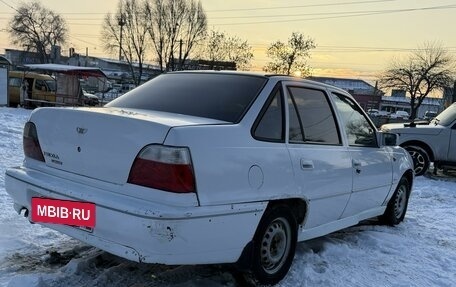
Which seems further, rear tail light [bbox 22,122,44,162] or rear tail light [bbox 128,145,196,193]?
rear tail light [bbox 22,122,44,162]

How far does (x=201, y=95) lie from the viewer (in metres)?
3.85

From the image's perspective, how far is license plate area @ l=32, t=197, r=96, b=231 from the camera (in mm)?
3070

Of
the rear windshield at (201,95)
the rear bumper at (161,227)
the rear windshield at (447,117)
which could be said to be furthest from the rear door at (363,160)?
the rear windshield at (447,117)

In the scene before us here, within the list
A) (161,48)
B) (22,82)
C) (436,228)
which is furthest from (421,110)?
(436,228)

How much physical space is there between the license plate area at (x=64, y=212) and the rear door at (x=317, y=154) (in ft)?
5.00

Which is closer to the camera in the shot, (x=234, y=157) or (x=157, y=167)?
(x=157, y=167)

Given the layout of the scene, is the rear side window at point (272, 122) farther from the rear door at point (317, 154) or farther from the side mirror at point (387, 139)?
the side mirror at point (387, 139)

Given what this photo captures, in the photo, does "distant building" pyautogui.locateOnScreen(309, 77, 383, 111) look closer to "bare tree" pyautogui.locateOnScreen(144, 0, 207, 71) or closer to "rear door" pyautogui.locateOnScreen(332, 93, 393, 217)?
"bare tree" pyautogui.locateOnScreen(144, 0, 207, 71)

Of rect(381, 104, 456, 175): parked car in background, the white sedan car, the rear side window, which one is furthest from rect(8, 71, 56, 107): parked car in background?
the rear side window

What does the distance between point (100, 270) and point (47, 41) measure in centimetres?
7449

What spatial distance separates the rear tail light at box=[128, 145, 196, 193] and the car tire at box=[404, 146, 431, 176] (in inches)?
360

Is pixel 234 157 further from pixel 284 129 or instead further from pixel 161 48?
pixel 161 48

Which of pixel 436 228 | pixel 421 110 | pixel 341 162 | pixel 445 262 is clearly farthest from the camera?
pixel 421 110

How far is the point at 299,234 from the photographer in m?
3.96
